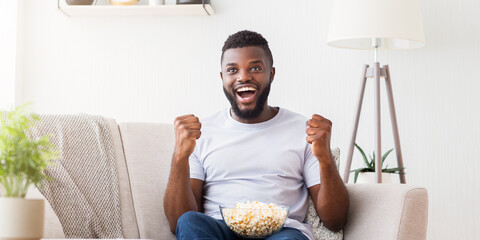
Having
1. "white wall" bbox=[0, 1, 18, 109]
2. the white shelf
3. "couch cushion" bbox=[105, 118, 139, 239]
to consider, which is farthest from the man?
"white wall" bbox=[0, 1, 18, 109]

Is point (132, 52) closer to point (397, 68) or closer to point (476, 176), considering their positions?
point (397, 68)

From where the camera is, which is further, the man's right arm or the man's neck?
the man's neck

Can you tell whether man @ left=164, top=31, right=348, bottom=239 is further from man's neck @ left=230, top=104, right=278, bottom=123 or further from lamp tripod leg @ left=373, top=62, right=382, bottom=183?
lamp tripod leg @ left=373, top=62, right=382, bottom=183

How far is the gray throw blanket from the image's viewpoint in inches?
72.9

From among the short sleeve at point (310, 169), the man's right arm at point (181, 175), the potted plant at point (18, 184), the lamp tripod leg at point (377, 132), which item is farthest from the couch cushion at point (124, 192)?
the lamp tripod leg at point (377, 132)

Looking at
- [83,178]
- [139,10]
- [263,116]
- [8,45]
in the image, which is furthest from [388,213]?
[8,45]

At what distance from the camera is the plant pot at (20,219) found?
0.85m

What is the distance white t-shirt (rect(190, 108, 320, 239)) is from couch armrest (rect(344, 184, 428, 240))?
149 millimetres

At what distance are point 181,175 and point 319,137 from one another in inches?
17.3

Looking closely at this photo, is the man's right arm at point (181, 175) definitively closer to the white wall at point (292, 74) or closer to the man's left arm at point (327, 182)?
the man's left arm at point (327, 182)

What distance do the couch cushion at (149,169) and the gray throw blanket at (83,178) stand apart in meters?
0.07

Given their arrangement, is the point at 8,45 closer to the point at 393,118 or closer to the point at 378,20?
the point at 378,20

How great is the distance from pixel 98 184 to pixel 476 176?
1958 millimetres

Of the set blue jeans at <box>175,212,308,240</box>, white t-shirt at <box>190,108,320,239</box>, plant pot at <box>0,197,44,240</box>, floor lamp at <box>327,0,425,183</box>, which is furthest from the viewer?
floor lamp at <box>327,0,425,183</box>
